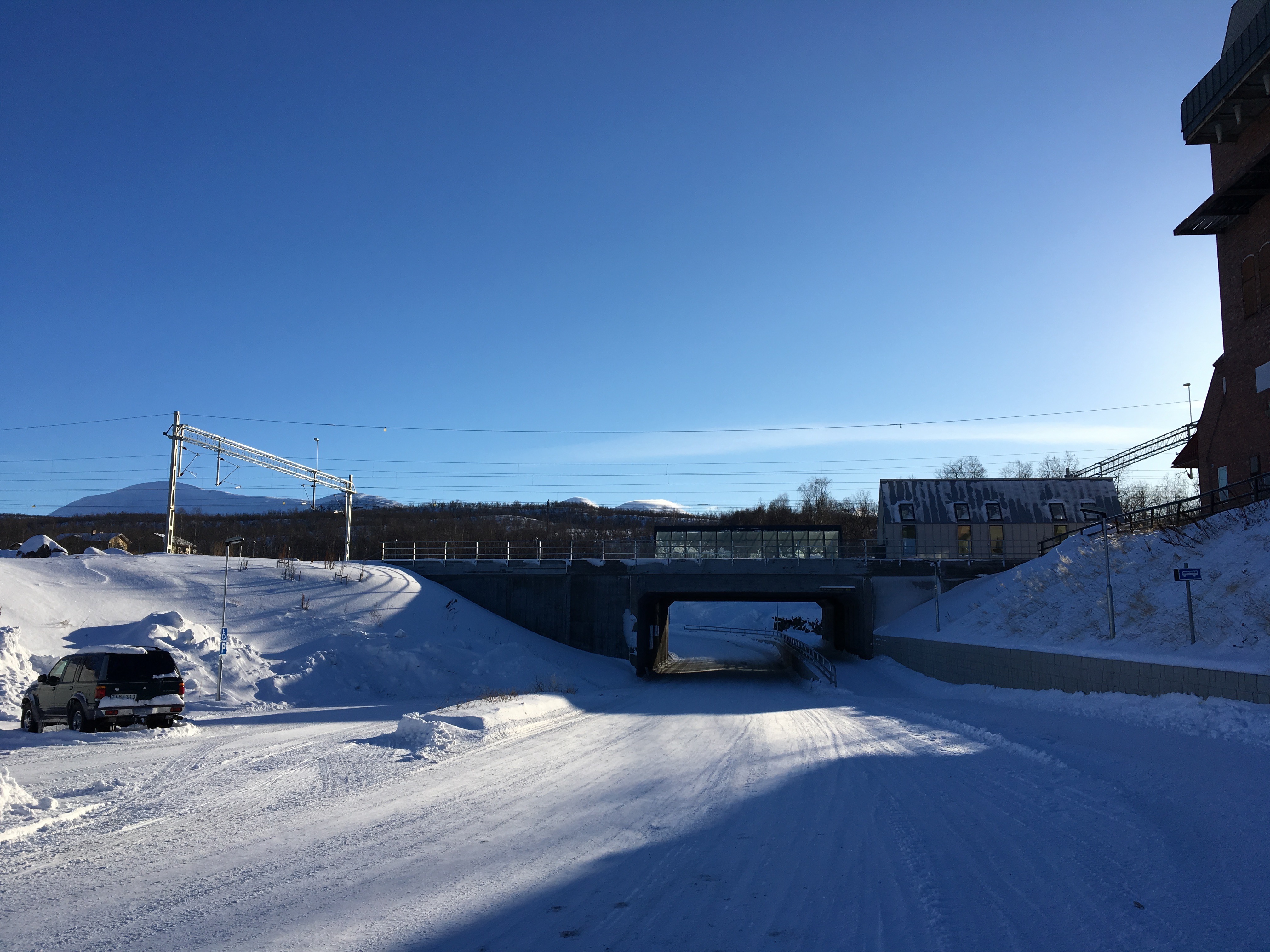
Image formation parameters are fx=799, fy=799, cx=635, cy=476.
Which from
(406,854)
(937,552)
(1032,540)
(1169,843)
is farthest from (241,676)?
(1032,540)

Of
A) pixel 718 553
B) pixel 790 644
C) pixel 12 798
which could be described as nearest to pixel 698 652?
pixel 790 644

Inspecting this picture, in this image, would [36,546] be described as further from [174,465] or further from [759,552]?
[759,552]

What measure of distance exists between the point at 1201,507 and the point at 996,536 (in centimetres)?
3281

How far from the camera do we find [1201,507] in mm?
26828

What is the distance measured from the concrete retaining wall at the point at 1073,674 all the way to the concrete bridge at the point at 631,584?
10.0 metres

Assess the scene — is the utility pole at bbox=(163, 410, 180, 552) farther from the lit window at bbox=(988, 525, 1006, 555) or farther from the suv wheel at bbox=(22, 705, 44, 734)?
the lit window at bbox=(988, 525, 1006, 555)

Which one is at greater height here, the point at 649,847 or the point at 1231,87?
the point at 1231,87

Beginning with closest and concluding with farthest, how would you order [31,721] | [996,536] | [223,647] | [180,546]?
[31,721]
[223,647]
[180,546]
[996,536]

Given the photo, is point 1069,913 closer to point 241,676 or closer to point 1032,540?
point 241,676

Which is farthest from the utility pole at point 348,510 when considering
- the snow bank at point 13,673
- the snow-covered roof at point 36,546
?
the snow bank at point 13,673

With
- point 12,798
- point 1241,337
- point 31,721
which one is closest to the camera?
point 12,798

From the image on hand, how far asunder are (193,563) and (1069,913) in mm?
37610

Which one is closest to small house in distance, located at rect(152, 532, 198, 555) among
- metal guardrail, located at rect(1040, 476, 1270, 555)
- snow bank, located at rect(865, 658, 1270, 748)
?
snow bank, located at rect(865, 658, 1270, 748)

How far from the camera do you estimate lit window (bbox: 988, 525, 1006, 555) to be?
58.6 m
